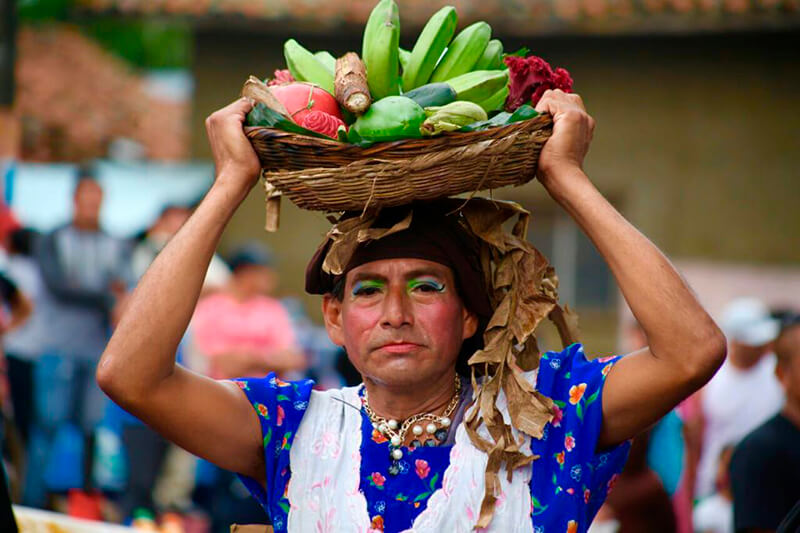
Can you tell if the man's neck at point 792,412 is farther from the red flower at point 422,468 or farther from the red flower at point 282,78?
the red flower at point 282,78

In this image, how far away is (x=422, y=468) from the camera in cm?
A: 316

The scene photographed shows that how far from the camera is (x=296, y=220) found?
42.3 ft

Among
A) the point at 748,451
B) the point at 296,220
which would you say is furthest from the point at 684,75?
the point at 748,451

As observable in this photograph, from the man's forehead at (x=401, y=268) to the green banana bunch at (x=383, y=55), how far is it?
0.46 m

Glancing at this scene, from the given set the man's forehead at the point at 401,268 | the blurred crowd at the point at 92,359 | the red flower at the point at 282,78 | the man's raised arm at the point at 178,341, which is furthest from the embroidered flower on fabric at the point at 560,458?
the blurred crowd at the point at 92,359

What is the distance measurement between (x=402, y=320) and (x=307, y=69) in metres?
0.78

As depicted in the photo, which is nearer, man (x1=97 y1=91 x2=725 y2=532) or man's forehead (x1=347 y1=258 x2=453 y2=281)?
man (x1=97 y1=91 x2=725 y2=532)

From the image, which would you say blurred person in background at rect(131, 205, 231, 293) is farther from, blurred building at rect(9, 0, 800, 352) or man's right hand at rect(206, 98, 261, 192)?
man's right hand at rect(206, 98, 261, 192)

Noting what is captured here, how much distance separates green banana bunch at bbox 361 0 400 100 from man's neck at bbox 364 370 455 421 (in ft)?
2.72

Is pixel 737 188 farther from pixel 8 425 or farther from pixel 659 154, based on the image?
pixel 8 425

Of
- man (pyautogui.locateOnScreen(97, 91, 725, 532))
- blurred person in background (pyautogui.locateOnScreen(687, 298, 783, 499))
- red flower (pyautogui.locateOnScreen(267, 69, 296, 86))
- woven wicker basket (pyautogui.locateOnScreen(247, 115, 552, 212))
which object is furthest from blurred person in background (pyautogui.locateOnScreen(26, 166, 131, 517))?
woven wicker basket (pyautogui.locateOnScreen(247, 115, 552, 212))

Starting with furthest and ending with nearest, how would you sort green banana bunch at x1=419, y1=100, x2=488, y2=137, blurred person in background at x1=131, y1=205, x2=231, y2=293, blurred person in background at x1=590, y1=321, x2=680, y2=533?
1. blurred person in background at x1=131, y1=205, x2=231, y2=293
2. blurred person in background at x1=590, y1=321, x2=680, y2=533
3. green banana bunch at x1=419, y1=100, x2=488, y2=137

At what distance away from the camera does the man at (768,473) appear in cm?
511

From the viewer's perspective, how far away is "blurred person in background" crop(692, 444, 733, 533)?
25.6 ft
